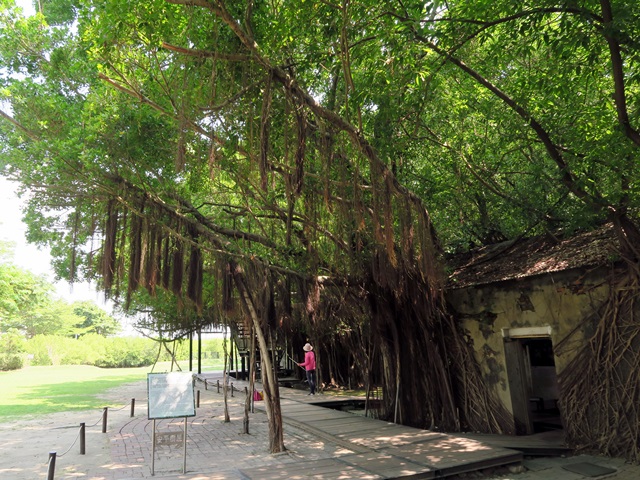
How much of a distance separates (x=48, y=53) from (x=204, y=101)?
2675 millimetres

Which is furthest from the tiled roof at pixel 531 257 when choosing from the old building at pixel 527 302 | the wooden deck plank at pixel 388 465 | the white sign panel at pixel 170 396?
the white sign panel at pixel 170 396

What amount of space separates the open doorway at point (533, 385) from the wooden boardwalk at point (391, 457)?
2.03m

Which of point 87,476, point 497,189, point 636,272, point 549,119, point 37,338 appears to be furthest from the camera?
Answer: point 37,338

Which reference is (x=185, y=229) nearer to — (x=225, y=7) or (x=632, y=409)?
(x=225, y=7)

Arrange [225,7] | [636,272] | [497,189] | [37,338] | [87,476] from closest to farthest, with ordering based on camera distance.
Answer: [225,7], [87,476], [636,272], [497,189], [37,338]

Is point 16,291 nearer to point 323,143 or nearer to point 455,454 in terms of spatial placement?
point 323,143

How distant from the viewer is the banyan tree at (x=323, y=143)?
5.77 metres

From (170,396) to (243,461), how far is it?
1492 millimetres

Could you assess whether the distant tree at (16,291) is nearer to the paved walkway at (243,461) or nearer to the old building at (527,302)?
the paved walkway at (243,461)

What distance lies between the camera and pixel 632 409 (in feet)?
22.7

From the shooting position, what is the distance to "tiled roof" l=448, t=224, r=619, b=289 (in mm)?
7723

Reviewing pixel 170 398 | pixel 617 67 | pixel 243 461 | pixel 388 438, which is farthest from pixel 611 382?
pixel 170 398

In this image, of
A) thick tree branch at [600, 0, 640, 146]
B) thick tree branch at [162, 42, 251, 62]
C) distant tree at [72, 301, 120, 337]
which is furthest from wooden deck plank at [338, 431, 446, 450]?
distant tree at [72, 301, 120, 337]

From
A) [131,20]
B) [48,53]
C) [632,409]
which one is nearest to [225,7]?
[131,20]
